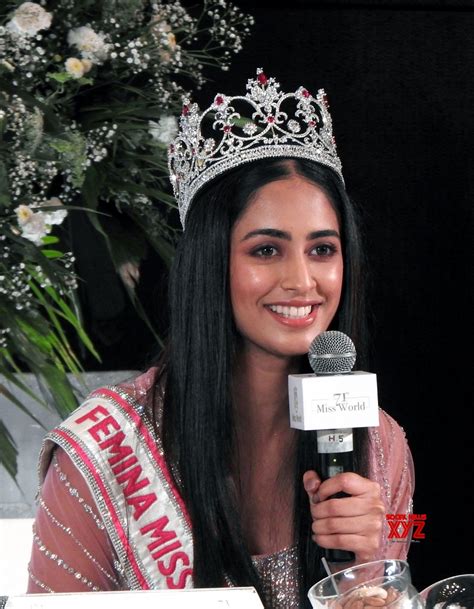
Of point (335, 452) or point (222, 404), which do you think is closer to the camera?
point (335, 452)

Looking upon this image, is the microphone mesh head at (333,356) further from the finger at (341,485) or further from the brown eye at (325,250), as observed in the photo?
the brown eye at (325,250)

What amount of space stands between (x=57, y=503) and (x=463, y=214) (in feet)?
5.89

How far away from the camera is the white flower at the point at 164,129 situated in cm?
215

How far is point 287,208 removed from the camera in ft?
5.47

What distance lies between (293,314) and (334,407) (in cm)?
36

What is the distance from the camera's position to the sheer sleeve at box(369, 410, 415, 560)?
72.9 inches

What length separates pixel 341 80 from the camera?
309 centimetres

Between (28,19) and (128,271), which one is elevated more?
(28,19)

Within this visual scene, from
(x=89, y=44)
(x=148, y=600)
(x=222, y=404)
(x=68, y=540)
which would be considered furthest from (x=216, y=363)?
(x=148, y=600)

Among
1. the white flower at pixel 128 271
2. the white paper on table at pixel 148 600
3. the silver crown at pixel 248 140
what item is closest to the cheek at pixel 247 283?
the silver crown at pixel 248 140

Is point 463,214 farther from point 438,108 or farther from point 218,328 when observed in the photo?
point 218,328

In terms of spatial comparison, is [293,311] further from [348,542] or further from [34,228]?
[34,228]

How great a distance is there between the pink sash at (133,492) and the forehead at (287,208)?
34 centimetres

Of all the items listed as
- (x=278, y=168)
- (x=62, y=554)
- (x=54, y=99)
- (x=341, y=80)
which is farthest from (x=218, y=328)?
(x=341, y=80)
